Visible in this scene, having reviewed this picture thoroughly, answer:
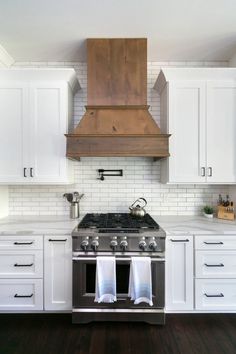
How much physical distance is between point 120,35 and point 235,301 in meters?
3.03

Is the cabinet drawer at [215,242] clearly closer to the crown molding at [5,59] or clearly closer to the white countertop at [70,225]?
the white countertop at [70,225]

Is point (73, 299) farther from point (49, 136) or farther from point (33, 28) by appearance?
point (33, 28)

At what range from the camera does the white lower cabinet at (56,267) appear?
2363 millimetres

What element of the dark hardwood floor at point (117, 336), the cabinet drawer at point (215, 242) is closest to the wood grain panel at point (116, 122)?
the cabinet drawer at point (215, 242)

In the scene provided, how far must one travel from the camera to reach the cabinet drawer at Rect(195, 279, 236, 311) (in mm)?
2383

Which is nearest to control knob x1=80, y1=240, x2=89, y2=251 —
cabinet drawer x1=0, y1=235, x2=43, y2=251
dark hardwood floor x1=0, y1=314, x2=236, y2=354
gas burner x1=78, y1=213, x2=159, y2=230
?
gas burner x1=78, y1=213, x2=159, y2=230

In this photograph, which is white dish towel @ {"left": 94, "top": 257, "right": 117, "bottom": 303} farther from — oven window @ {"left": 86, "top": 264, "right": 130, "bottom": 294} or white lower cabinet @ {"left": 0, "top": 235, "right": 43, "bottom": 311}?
white lower cabinet @ {"left": 0, "top": 235, "right": 43, "bottom": 311}

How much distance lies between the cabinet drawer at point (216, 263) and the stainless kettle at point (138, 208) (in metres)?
0.75

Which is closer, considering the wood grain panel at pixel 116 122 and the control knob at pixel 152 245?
the control knob at pixel 152 245

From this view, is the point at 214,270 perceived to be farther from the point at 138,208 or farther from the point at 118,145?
the point at 118,145

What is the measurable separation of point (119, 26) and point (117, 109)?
2.69 ft

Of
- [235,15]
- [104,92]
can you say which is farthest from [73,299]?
[235,15]

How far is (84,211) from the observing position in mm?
3076

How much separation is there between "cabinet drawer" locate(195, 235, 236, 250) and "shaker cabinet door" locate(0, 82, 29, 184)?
201 centimetres
